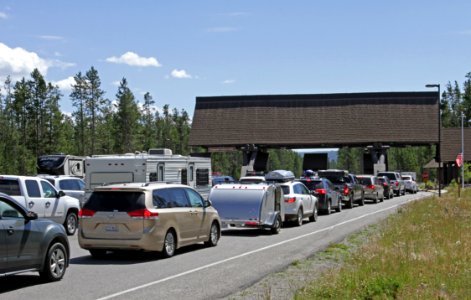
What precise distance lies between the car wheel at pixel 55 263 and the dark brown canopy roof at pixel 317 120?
56.8 metres

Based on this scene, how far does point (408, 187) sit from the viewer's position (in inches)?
2409

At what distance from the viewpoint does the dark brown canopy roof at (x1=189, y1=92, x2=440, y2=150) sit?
69.2 m

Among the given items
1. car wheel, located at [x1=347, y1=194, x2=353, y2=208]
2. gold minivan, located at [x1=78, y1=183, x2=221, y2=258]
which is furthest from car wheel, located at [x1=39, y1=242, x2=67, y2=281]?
car wheel, located at [x1=347, y1=194, x2=353, y2=208]

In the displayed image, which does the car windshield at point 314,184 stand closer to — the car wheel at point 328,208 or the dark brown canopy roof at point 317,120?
the car wheel at point 328,208

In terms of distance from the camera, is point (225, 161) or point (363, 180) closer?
point (363, 180)

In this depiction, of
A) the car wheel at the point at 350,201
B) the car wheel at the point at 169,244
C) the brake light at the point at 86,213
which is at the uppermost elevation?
the brake light at the point at 86,213

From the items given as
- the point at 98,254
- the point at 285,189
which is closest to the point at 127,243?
the point at 98,254

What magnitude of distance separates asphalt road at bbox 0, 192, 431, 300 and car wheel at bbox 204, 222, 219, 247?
0.20m

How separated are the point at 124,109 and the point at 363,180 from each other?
64.7 metres

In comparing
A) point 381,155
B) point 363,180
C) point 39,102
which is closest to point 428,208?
point 363,180

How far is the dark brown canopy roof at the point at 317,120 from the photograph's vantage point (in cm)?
6925

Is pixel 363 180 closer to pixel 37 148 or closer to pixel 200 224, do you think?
pixel 200 224

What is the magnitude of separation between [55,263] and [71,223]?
10743 millimetres

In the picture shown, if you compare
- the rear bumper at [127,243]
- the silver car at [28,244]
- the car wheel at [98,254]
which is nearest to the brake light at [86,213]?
the rear bumper at [127,243]
